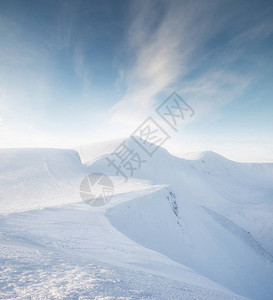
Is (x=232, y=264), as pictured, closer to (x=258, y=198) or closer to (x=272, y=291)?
(x=272, y=291)

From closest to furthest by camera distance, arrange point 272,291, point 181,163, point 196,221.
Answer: point 272,291 < point 196,221 < point 181,163

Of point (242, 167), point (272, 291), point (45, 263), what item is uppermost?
point (45, 263)

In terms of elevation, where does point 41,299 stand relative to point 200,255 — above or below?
above

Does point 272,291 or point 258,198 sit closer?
point 272,291

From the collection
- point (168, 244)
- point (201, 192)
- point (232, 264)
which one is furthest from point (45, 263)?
point (201, 192)

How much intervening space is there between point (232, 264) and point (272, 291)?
18.3 ft

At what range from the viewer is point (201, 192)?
54469 millimetres

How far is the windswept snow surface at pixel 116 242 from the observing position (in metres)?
2.74

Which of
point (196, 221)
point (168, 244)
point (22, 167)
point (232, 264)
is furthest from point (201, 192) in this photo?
point (22, 167)

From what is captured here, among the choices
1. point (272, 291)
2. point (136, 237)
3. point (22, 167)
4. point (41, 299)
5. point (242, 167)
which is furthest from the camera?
point (242, 167)

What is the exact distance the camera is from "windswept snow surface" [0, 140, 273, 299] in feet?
9.00

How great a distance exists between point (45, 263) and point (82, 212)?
710cm

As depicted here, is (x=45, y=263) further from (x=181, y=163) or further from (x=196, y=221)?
(x=181, y=163)

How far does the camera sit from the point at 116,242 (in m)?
6.90
